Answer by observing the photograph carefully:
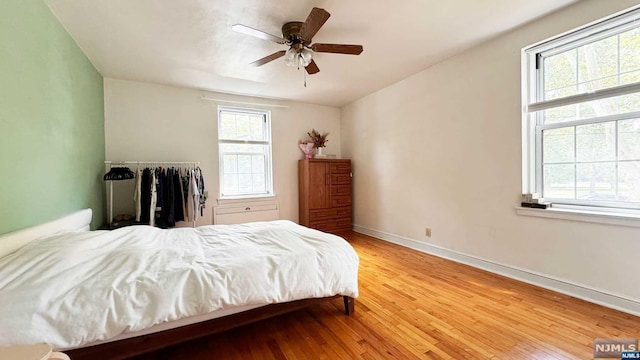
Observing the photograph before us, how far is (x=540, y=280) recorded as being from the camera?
8.05ft

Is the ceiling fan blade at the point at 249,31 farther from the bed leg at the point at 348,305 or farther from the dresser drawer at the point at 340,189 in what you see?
the dresser drawer at the point at 340,189

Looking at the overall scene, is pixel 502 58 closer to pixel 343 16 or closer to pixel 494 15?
pixel 494 15

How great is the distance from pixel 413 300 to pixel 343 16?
2619 millimetres

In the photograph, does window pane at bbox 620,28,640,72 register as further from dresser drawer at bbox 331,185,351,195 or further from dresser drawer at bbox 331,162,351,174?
dresser drawer at bbox 331,185,351,195

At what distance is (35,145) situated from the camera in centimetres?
184

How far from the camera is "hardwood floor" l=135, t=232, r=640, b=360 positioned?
63.0 inches

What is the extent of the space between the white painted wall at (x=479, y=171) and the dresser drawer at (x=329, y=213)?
0.65m

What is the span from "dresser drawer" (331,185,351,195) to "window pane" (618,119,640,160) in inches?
136

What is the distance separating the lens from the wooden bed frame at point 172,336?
1279 millimetres

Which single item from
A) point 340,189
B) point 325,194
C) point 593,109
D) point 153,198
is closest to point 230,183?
point 153,198

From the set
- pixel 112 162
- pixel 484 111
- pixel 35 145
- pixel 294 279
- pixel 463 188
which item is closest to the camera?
pixel 294 279

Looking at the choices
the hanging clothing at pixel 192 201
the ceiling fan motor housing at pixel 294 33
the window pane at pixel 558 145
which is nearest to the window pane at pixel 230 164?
the hanging clothing at pixel 192 201

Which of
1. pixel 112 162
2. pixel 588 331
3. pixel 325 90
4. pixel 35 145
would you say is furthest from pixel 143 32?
pixel 588 331

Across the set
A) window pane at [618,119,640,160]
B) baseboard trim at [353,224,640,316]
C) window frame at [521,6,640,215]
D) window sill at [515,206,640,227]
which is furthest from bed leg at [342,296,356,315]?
window pane at [618,119,640,160]
